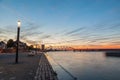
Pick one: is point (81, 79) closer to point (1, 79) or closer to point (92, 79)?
point (92, 79)

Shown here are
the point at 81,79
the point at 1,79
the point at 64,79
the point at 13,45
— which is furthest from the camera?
the point at 13,45

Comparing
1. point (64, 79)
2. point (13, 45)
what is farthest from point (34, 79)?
point (13, 45)

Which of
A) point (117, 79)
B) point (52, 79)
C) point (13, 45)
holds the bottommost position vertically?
point (117, 79)

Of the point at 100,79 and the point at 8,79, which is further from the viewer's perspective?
the point at 100,79

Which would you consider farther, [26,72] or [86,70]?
[86,70]

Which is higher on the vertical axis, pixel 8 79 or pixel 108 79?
pixel 8 79

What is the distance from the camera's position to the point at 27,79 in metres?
11.1

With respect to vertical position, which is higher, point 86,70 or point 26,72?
point 26,72

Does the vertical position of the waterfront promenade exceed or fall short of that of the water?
it exceeds it

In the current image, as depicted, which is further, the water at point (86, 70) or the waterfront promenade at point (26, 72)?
the water at point (86, 70)

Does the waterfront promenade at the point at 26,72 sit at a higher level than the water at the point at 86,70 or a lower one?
higher

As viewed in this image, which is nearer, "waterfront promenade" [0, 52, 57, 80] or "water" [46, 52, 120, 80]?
"waterfront promenade" [0, 52, 57, 80]

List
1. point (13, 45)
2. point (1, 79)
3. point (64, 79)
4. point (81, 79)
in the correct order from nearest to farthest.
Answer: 1. point (1, 79)
2. point (64, 79)
3. point (81, 79)
4. point (13, 45)

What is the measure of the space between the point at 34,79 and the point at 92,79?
1017cm
